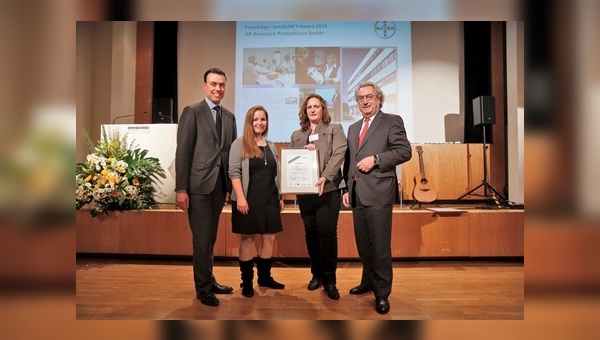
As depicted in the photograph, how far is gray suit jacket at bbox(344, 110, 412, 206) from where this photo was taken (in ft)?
8.31

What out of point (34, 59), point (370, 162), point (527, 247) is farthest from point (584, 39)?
point (34, 59)

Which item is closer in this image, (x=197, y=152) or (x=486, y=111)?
(x=197, y=152)

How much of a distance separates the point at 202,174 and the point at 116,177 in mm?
1782

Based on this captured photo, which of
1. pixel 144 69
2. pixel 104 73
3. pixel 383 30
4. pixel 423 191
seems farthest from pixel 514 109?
pixel 104 73

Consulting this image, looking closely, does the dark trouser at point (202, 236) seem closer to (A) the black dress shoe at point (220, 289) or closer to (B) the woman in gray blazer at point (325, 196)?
(A) the black dress shoe at point (220, 289)

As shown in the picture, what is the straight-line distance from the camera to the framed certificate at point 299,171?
2.75 metres

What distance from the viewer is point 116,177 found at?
3.87m

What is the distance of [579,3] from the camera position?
Result: 1604 mm

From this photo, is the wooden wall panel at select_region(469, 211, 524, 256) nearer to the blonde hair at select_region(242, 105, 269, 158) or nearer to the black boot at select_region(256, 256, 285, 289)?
the black boot at select_region(256, 256, 285, 289)

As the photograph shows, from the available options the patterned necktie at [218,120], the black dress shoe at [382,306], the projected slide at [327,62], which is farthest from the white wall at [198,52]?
the black dress shoe at [382,306]

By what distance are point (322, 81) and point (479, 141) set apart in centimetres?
267

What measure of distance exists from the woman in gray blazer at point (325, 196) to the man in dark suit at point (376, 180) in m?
0.11

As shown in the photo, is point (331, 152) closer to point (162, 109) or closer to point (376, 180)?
point (376, 180)

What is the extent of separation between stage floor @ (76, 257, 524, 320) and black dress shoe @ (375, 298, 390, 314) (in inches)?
1.5
